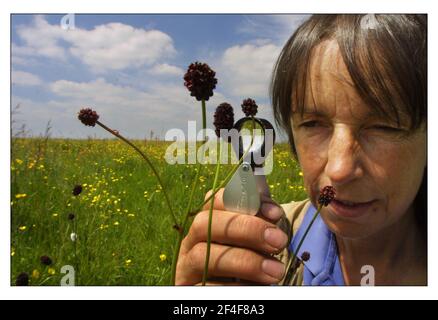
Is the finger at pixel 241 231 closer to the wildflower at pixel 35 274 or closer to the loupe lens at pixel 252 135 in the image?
the loupe lens at pixel 252 135

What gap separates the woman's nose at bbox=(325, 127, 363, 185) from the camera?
61cm

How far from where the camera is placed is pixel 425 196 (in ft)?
2.22

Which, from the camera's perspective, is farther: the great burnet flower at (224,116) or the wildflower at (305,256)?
the wildflower at (305,256)

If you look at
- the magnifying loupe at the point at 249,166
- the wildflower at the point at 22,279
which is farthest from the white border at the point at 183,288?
the magnifying loupe at the point at 249,166

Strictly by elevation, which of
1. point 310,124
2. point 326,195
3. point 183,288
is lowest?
point 183,288

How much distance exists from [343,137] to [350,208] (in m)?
0.11

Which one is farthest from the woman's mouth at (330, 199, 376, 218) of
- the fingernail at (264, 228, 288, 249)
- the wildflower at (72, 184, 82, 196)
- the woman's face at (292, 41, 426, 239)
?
the wildflower at (72, 184, 82, 196)

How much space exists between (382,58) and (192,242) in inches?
14.7

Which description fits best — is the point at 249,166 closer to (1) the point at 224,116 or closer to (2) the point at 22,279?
(1) the point at 224,116

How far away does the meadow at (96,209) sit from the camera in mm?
671

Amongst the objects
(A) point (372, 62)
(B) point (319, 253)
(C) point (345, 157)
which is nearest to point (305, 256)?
(B) point (319, 253)

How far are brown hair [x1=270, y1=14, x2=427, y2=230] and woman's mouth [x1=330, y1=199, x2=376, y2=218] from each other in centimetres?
10

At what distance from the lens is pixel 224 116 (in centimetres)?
57

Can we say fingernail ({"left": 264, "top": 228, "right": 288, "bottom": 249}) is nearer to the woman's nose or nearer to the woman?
the woman
